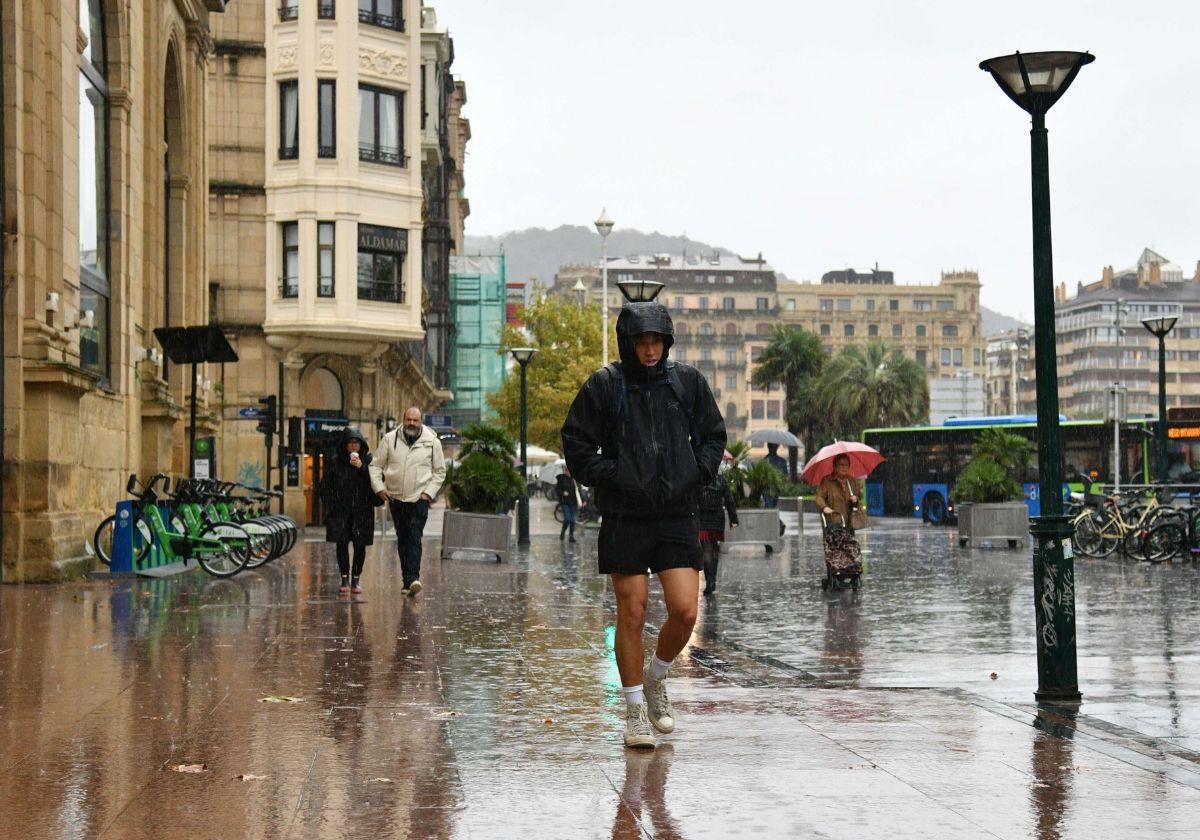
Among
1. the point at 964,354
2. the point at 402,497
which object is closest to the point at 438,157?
the point at 402,497

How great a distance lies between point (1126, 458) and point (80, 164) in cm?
3272

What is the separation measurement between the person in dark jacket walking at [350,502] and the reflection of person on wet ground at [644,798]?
10.4m

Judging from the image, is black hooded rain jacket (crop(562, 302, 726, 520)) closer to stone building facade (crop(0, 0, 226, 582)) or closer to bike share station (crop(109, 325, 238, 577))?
stone building facade (crop(0, 0, 226, 582))

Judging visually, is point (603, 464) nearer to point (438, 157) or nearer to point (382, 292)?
point (382, 292)

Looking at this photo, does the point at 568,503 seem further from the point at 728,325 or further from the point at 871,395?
the point at 728,325

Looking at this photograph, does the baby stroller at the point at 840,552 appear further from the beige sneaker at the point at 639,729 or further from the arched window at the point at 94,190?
the beige sneaker at the point at 639,729

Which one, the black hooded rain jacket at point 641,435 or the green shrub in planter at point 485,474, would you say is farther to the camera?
the green shrub in planter at point 485,474

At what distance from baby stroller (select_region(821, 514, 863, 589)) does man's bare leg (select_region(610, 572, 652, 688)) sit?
12.2m

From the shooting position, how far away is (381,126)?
46.1 meters

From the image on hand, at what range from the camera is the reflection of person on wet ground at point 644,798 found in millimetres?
5582

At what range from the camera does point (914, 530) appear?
44281 mm

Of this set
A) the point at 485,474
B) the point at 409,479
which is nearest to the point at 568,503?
the point at 485,474

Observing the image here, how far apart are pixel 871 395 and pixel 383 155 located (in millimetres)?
48724

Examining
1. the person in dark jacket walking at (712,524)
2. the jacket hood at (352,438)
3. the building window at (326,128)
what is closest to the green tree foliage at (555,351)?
the building window at (326,128)
